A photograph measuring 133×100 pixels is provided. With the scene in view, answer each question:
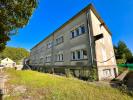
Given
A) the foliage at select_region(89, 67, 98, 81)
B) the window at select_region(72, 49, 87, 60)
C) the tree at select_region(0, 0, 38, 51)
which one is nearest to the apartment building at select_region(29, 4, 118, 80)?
the window at select_region(72, 49, 87, 60)

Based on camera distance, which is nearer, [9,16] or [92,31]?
[9,16]

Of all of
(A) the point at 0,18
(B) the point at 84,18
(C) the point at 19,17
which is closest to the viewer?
(A) the point at 0,18

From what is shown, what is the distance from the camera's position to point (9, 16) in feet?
27.1

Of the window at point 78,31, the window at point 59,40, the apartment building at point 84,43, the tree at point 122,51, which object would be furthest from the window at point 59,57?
the tree at point 122,51

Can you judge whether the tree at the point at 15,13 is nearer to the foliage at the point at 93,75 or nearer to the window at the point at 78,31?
the window at the point at 78,31

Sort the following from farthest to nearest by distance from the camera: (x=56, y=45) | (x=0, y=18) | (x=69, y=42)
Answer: (x=56, y=45) < (x=69, y=42) < (x=0, y=18)

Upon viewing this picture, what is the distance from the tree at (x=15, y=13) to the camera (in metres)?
7.64

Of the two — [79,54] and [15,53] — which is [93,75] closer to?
[79,54]

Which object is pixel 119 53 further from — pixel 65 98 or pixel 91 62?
pixel 65 98

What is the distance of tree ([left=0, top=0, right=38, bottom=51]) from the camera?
7644 mm

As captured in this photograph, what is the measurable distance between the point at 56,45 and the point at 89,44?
9.46 meters

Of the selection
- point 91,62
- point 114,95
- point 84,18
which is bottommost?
point 114,95

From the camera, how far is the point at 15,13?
8414 mm

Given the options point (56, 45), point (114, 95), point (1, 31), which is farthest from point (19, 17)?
point (56, 45)
